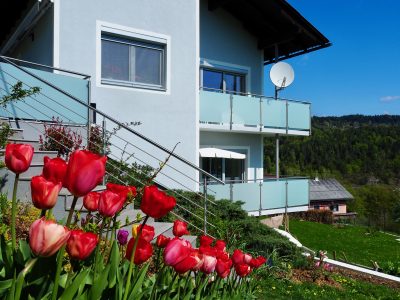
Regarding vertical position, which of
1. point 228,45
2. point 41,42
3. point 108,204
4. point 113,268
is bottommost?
point 113,268

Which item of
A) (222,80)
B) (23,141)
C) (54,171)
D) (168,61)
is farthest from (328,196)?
(54,171)

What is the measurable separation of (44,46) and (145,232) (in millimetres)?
9039

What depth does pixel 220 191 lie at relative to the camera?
12.1m

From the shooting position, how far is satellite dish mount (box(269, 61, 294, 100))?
1529 centimetres

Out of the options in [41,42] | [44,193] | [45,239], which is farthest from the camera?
[41,42]

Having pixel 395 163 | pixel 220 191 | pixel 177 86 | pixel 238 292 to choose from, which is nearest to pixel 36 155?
pixel 238 292

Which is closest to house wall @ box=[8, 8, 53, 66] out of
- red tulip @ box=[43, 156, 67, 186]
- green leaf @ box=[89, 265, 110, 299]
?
red tulip @ box=[43, 156, 67, 186]

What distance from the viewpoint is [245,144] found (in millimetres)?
15766

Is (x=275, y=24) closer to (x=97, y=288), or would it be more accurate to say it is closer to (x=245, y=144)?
(x=245, y=144)

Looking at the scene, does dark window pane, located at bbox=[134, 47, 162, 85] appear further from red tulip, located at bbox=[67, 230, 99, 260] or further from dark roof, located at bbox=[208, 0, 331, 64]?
red tulip, located at bbox=[67, 230, 99, 260]

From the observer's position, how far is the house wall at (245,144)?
14367 millimetres

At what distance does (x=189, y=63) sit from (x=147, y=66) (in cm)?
125

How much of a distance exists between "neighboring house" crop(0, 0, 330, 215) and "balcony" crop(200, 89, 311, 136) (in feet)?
0.11

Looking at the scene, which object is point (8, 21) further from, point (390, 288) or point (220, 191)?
point (390, 288)
